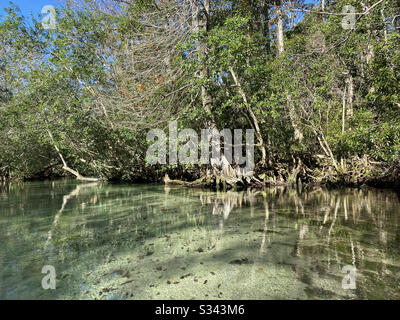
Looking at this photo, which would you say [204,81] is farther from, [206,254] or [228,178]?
[206,254]

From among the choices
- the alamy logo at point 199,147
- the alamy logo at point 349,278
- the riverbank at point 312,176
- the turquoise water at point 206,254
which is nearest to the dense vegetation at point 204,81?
the riverbank at point 312,176

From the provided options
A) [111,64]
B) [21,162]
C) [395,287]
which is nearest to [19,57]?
[111,64]

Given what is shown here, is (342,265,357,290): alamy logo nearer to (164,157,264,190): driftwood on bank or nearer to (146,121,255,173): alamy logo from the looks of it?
(164,157,264,190): driftwood on bank

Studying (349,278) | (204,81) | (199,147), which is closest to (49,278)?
(349,278)

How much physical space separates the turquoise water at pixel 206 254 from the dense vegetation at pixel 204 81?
260 cm

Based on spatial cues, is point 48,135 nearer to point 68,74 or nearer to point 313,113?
point 68,74

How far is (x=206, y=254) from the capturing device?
2654 millimetres

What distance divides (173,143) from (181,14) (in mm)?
4329

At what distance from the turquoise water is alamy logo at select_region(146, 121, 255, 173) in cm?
421

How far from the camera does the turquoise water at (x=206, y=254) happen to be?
1.93 metres

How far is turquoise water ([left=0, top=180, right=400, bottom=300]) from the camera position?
1.93 m

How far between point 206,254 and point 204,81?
5652 mm

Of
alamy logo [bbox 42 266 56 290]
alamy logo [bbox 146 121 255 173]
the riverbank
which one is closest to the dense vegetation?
the riverbank

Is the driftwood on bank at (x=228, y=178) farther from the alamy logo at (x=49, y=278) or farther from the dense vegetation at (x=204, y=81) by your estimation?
the alamy logo at (x=49, y=278)
